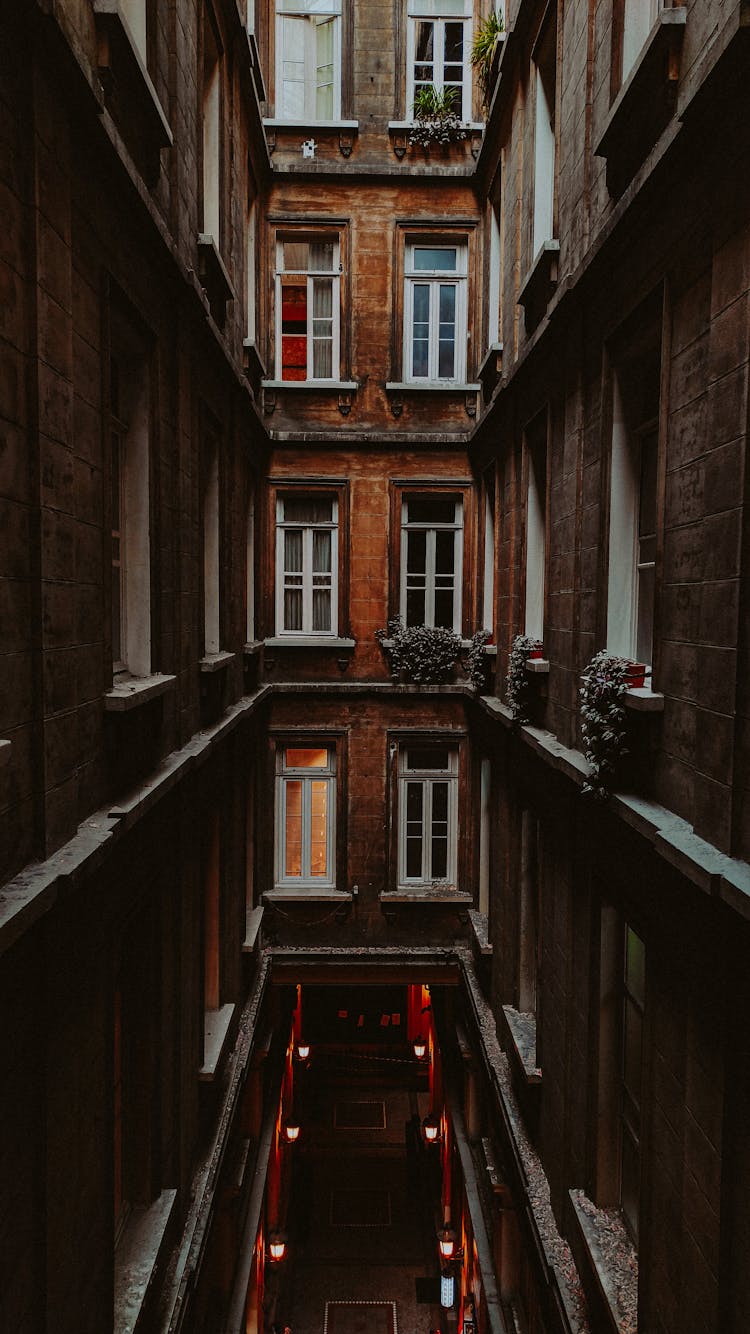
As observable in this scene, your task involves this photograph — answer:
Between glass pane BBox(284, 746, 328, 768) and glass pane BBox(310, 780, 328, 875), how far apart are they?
33cm

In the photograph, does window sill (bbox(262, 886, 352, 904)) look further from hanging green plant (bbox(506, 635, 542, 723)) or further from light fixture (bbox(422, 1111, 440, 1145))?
Result: hanging green plant (bbox(506, 635, 542, 723))

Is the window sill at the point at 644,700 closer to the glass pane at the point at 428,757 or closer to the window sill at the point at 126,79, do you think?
the window sill at the point at 126,79

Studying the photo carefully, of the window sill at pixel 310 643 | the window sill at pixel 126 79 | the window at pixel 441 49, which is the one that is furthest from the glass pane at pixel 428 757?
the window at pixel 441 49

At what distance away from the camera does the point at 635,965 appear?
5.91 m

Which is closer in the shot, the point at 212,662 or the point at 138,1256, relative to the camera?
the point at 138,1256

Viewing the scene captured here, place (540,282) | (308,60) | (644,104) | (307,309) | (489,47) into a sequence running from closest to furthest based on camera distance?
(644,104), (540,282), (489,47), (308,60), (307,309)

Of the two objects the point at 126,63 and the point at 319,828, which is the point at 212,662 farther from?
the point at 319,828

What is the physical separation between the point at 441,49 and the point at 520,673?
11027 millimetres

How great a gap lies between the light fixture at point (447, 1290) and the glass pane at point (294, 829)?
6.73 m

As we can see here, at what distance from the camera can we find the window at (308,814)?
43.9 feet

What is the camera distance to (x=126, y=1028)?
241 inches

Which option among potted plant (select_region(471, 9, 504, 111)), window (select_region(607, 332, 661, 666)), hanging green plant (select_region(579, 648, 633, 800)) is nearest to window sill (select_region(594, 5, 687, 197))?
window (select_region(607, 332, 661, 666))

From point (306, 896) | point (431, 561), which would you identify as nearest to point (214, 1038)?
point (306, 896)

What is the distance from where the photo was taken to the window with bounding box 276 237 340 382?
13281 mm
